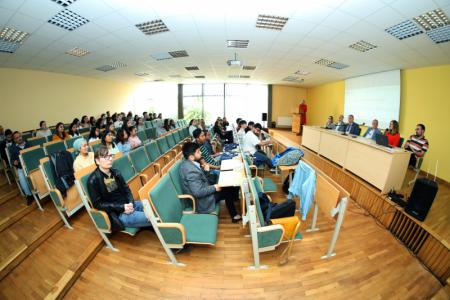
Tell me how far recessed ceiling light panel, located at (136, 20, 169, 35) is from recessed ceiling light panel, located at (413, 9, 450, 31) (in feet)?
14.9

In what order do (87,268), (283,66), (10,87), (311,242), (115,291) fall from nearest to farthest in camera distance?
(115,291) < (87,268) < (311,242) < (10,87) < (283,66)

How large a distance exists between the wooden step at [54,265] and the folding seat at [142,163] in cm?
107

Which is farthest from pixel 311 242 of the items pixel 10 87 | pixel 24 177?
pixel 10 87

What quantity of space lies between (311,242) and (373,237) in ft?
3.31

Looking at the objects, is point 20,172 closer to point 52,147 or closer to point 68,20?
point 52,147

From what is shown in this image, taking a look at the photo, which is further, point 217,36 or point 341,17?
point 217,36

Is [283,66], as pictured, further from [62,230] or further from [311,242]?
[62,230]

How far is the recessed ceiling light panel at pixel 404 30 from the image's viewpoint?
3.16 m

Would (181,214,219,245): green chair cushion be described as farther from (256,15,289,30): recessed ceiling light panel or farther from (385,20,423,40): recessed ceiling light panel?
(385,20,423,40): recessed ceiling light panel

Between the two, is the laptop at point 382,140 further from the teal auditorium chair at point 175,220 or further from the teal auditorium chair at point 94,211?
the teal auditorium chair at point 94,211

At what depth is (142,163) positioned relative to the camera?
3.42 m

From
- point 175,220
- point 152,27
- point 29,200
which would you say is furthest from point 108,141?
point 152,27

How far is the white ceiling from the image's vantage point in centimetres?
287

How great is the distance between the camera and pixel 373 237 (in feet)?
8.65
